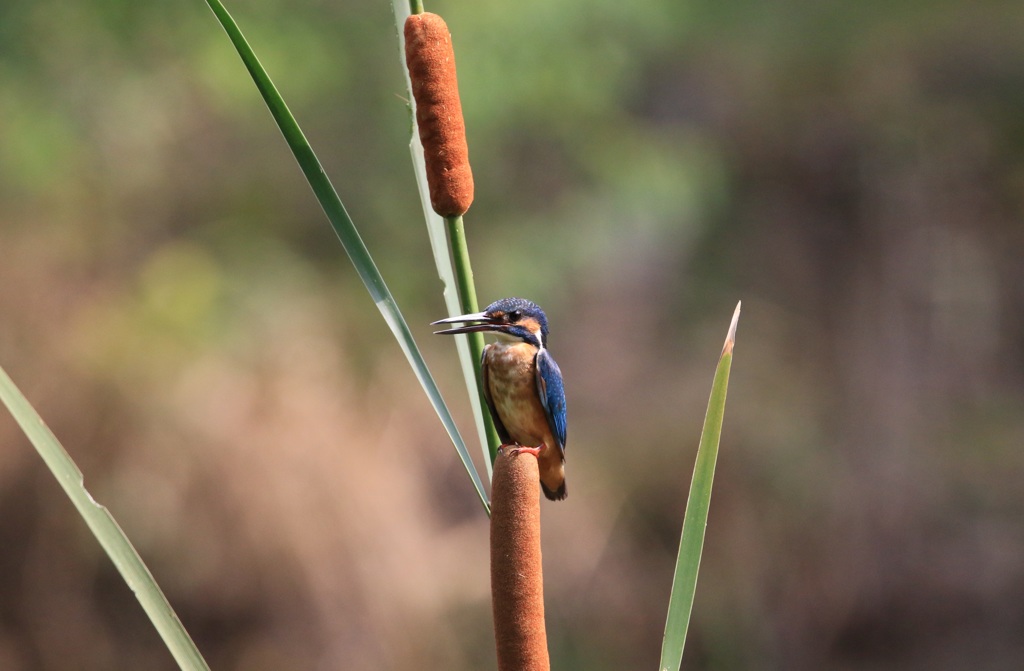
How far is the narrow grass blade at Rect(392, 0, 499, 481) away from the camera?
77cm

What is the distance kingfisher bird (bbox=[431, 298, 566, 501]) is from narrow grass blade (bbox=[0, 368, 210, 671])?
0.60m

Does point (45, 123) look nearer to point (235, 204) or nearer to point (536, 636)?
point (235, 204)

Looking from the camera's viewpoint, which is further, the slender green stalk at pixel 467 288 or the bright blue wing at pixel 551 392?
the bright blue wing at pixel 551 392

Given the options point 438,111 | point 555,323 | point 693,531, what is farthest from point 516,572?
point 555,323

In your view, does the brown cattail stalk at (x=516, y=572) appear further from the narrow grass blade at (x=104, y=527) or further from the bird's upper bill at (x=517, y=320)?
the bird's upper bill at (x=517, y=320)

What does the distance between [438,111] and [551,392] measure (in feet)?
1.92

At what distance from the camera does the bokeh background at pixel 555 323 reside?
3.47 meters

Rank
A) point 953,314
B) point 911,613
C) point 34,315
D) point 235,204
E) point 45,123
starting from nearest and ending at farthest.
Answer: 1. point 34,315
2. point 45,123
3. point 235,204
4. point 911,613
5. point 953,314

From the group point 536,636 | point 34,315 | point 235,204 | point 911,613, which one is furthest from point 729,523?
point 536,636

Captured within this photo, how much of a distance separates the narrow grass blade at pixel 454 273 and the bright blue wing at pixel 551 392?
346 mm

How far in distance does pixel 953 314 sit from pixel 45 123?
464 centimetres

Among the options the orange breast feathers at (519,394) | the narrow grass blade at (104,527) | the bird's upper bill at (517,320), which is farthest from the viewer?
the orange breast feathers at (519,394)

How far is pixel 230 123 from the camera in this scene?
14.7ft

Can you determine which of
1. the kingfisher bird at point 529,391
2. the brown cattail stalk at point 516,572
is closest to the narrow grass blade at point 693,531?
the brown cattail stalk at point 516,572
